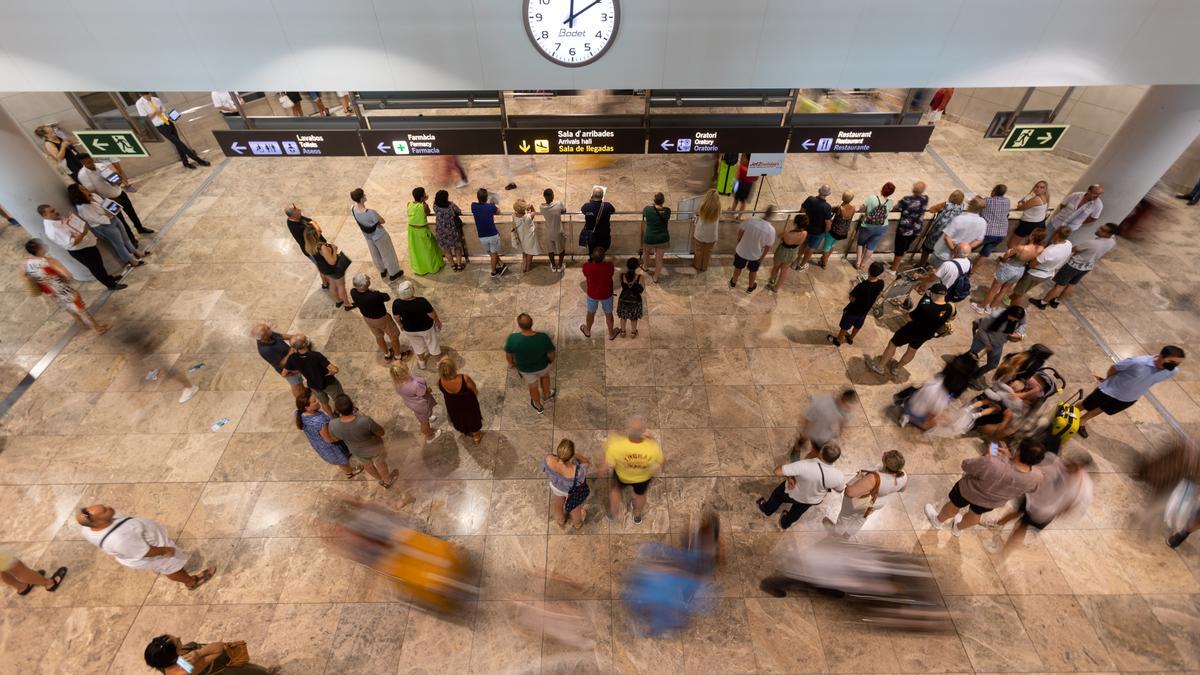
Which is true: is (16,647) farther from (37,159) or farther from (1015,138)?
(1015,138)

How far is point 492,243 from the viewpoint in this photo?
8781mm

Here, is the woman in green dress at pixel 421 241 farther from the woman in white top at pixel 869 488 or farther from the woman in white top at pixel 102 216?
the woman in white top at pixel 869 488

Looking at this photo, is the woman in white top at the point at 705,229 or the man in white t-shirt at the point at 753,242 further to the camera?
the woman in white top at the point at 705,229

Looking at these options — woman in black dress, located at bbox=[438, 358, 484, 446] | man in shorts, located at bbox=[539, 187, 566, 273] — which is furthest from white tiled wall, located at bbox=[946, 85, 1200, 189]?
woman in black dress, located at bbox=[438, 358, 484, 446]

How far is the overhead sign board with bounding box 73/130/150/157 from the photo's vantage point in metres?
7.22

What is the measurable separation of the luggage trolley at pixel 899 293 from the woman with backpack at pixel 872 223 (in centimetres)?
75

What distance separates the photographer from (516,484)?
6246 millimetres

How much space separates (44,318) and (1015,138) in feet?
50.8

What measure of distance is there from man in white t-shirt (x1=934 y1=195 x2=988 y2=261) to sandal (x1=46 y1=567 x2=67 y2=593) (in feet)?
39.3

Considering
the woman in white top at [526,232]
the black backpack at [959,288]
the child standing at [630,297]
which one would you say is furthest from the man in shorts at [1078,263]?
the woman in white top at [526,232]

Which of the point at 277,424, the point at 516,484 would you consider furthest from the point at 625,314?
the point at 277,424

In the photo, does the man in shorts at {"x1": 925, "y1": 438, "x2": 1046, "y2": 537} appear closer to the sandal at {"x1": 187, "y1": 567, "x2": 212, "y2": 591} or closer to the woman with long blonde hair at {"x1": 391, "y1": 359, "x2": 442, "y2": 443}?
the woman with long blonde hair at {"x1": 391, "y1": 359, "x2": 442, "y2": 443}

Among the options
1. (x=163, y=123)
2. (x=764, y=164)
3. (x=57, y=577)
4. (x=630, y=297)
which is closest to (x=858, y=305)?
(x=630, y=297)

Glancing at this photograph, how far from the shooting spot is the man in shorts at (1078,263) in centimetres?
746
